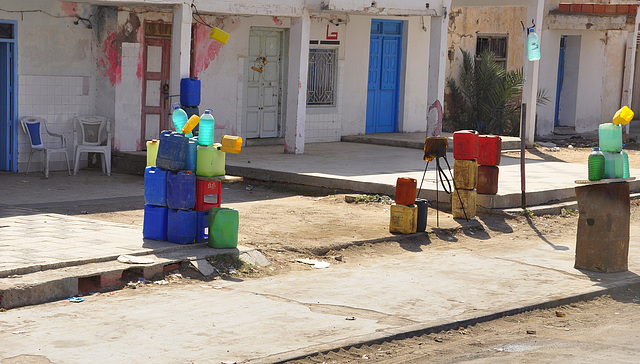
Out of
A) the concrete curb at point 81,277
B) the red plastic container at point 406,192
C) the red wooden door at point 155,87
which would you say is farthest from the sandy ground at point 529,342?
the red wooden door at point 155,87

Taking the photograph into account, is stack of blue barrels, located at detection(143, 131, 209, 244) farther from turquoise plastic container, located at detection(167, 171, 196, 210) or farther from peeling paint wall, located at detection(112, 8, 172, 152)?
peeling paint wall, located at detection(112, 8, 172, 152)

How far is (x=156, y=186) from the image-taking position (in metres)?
8.89

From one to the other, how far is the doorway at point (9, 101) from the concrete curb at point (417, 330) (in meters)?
8.93

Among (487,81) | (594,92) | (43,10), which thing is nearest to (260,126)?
(43,10)

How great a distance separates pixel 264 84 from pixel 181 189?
919 cm

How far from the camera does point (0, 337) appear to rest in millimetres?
6207

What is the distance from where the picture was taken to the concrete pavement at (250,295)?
627 cm

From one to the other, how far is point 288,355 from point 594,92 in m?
20.0

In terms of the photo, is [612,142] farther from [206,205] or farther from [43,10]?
[43,10]

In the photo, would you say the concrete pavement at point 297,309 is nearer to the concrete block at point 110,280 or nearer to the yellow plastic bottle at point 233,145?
the concrete block at point 110,280

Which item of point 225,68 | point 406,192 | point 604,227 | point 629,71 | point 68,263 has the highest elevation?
point 629,71

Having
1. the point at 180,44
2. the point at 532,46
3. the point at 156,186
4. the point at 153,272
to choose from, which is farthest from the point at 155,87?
the point at 153,272

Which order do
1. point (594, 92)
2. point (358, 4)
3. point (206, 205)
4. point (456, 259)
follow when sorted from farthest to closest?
point (594, 92)
point (358, 4)
point (456, 259)
point (206, 205)

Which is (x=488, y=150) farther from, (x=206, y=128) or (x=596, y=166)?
(x=206, y=128)
